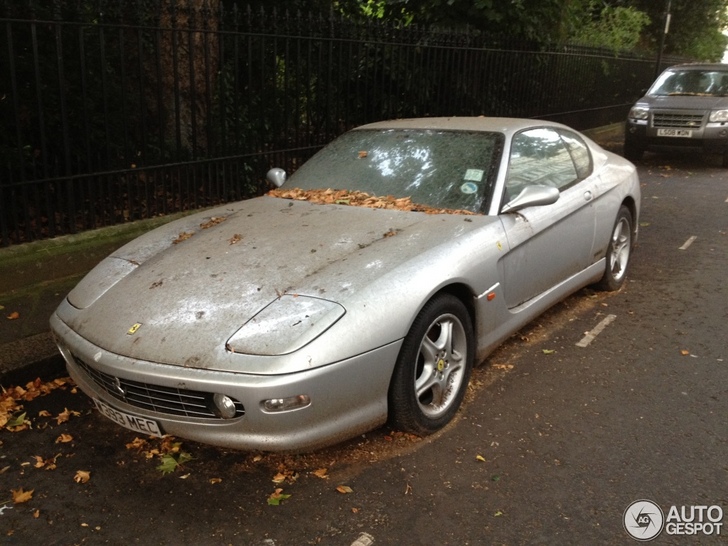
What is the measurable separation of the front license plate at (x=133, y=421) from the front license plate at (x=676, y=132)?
1160cm

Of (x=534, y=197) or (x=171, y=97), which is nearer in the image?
(x=534, y=197)

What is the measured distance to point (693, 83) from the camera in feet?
42.9

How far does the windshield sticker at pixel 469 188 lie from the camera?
4.21 meters

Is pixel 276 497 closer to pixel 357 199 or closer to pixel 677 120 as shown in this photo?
pixel 357 199

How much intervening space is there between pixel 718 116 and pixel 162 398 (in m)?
11.8

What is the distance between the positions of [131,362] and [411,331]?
49.5 inches

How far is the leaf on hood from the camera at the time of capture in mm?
3076

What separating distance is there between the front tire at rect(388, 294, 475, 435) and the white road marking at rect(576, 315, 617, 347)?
4.24ft

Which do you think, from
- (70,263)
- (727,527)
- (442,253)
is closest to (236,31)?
(70,263)

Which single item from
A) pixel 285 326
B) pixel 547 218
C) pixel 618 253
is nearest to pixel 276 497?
pixel 285 326

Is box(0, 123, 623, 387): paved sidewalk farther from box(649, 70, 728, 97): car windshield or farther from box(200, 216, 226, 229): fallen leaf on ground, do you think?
box(649, 70, 728, 97): car windshield

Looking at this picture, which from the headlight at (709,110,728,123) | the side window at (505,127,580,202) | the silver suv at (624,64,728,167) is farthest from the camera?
the silver suv at (624,64,728,167)

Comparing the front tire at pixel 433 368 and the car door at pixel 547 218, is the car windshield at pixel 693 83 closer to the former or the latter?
the car door at pixel 547 218

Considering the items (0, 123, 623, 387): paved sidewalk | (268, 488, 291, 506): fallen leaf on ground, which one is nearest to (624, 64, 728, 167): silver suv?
(0, 123, 623, 387): paved sidewalk
